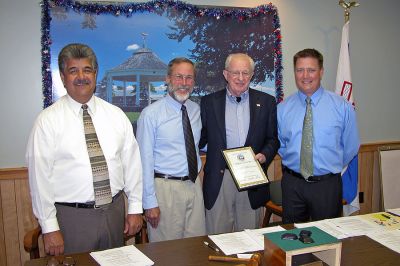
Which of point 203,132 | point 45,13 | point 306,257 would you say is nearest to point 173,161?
point 203,132

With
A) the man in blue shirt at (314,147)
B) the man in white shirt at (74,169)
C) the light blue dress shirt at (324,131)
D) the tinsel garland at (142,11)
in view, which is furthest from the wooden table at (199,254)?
the tinsel garland at (142,11)

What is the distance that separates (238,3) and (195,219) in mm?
2247

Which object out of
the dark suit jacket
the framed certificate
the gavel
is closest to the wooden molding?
the dark suit jacket

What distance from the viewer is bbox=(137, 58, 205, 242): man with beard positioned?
2557 mm

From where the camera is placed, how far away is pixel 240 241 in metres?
1.88

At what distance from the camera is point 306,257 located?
66.2 inches

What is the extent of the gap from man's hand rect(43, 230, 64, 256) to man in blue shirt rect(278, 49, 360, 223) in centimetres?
159

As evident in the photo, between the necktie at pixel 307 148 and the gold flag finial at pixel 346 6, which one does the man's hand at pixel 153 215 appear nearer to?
the necktie at pixel 307 148

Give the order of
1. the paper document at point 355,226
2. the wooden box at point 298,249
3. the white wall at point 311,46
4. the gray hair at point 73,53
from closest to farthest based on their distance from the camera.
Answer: the wooden box at point 298,249
the paper document at point 355,226
the gray hair at point 73,53
the white wall at point 311,46

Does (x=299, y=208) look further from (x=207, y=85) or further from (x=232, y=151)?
(x=207, y=85)

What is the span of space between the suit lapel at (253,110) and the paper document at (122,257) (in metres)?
1.25

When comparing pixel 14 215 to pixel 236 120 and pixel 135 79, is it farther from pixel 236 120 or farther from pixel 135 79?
pixel 236 120

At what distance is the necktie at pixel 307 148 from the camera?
2.64m

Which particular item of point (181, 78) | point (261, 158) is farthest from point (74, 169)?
point (261, 158)
